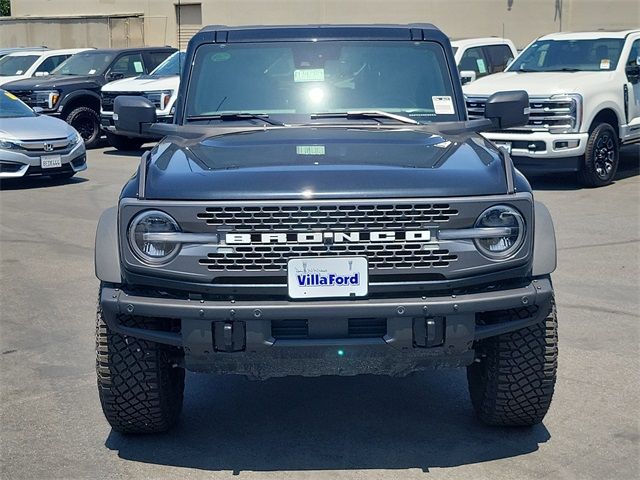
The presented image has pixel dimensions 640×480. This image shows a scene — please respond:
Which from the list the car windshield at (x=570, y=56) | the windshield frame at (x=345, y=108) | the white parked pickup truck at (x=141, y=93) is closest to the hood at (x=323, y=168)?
the windshield frame at (x=345, y=108)

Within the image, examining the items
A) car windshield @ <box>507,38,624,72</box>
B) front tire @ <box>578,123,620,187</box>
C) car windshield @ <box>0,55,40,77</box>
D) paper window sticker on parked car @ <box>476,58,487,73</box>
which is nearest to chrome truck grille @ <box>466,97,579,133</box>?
front tire @ <box>578,123,620,187</box>

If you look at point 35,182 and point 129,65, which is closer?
point 35,182

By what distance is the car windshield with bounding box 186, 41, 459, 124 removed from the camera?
5938 mm

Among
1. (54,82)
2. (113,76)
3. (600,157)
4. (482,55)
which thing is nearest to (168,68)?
(113,76)

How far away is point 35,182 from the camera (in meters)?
15.2

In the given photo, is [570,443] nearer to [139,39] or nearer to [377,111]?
[377,111]

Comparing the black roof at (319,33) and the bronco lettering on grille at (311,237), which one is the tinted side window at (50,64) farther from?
the bronco lettering on grille at (311,237)

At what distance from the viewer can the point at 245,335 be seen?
4.41 metres

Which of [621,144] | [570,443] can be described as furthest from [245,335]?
[621,144]

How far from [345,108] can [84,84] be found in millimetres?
14246

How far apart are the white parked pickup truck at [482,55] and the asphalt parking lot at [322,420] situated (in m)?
10.5

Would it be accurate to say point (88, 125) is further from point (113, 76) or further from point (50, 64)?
point (50, 64)

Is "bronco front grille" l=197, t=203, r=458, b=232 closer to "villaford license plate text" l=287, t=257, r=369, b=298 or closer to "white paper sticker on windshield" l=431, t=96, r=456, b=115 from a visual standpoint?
"villaford license plate text" l=287, t=257, r=369, b=298

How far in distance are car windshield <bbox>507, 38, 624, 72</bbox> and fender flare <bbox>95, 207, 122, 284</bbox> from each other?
424 inches
